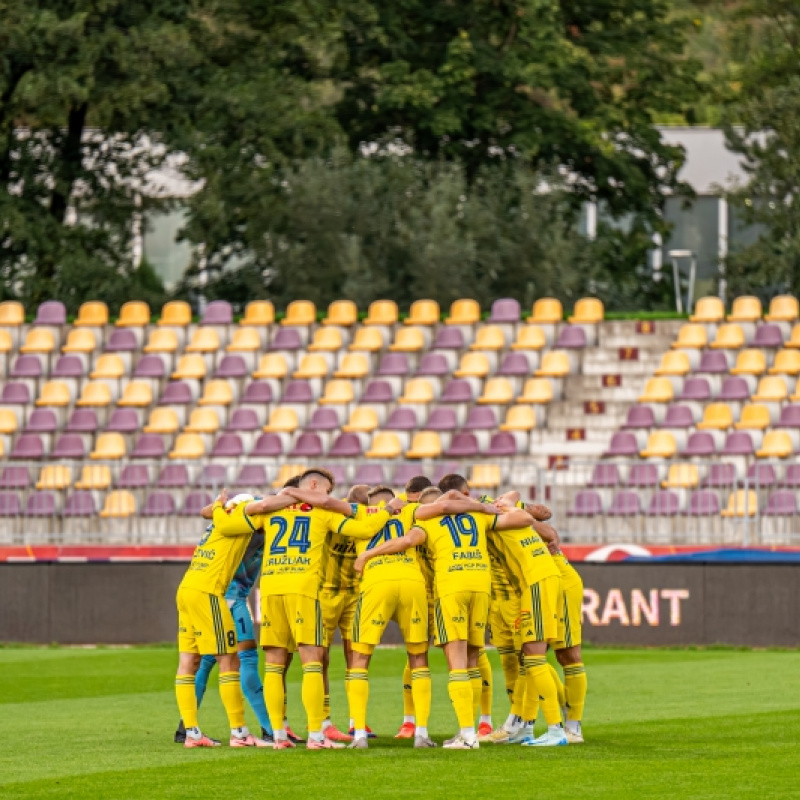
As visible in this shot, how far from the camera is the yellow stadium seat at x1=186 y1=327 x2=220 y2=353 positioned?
33.8m

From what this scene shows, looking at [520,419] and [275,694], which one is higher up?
[520,419]

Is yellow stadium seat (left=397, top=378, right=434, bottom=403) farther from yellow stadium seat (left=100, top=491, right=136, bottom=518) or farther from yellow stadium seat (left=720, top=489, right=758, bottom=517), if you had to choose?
yellow stadium seat (left=720, top=489, right=758, bottom=517)

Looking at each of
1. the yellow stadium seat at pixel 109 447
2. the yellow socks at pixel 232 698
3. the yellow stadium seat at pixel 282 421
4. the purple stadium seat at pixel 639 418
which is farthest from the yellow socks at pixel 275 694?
the yellow stadium seat at pixel 109 447

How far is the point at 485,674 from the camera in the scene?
14453 millimetres

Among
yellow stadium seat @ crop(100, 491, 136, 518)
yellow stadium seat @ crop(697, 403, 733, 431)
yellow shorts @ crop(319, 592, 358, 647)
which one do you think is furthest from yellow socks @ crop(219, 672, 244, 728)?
yellow stadium seat @ crop(697, 403, 733, 431)

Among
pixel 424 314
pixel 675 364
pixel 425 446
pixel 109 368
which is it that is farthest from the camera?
pixel 424 314

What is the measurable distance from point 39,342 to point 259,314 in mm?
3813

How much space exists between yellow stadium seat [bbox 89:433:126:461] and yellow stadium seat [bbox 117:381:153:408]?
1.11 m

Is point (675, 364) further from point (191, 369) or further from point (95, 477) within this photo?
point (95, 477)

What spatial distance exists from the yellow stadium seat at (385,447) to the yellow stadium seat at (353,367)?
6.75 ft

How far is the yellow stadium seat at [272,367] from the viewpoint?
32.9 meters

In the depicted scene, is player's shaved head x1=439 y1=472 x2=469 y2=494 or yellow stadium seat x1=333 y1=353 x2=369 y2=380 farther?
yellow stadium seat x1=333 y1=353 x2=369 y2=380

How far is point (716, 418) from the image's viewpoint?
2995 cm

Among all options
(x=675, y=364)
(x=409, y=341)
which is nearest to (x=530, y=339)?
(x=409, y=341)
